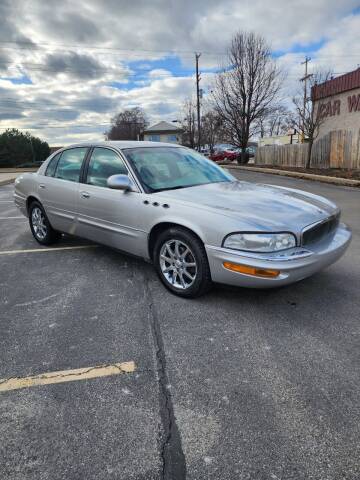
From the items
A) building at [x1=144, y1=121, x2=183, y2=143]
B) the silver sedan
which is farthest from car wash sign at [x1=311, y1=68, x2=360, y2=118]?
building at [x1=144, y1=121, x2=183, y2=143]

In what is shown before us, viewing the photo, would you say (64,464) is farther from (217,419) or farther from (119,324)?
(119,324)

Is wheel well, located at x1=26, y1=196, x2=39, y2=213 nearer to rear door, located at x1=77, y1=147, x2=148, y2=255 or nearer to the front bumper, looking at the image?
rear door, located at x1=77, y1=147, x2=148, y2=255

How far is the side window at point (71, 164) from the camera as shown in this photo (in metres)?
4.70

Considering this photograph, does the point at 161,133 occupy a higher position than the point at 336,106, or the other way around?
the point at 161,133

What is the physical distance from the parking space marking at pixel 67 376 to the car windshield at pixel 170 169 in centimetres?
191

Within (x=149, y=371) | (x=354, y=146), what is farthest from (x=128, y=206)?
(x=354, y=146)

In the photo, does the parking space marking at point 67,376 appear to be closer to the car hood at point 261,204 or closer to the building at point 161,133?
the car hood at point 261,204

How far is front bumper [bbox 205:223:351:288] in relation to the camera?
2.93 m

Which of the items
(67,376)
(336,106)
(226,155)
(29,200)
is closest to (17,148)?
(226,155)

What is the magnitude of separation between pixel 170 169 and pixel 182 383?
8.50 feet

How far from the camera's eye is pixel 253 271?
296cm

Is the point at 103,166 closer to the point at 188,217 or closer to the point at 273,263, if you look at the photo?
the point at 188,217

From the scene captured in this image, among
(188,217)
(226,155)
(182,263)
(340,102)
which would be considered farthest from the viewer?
(226,155)

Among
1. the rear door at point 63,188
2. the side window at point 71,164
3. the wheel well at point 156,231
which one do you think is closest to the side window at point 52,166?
the rear door at point 63,188
